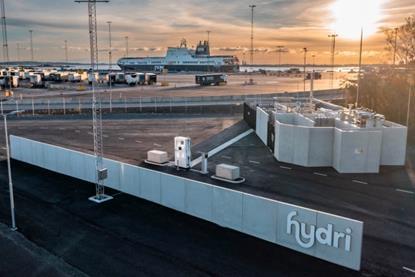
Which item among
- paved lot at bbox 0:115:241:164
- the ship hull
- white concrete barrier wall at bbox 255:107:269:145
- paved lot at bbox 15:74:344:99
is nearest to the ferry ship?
the ship hull

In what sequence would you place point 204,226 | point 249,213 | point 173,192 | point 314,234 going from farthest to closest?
point 173,192
point 204,226
point 249,213
point 314,234

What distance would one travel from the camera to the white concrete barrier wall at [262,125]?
33.6 m

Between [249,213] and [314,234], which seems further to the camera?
[249,213]

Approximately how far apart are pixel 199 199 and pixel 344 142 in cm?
1187

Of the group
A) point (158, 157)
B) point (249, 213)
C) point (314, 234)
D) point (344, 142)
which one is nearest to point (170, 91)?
point (158, 157)

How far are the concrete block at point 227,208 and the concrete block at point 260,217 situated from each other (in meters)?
0.28

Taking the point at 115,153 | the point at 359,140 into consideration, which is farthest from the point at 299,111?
the point at 115,153

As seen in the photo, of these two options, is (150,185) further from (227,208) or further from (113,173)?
(227,208)

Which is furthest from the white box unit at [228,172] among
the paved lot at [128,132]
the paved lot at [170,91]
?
the paved lot at [170,91]

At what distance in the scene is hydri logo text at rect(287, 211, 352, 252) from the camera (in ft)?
44.3

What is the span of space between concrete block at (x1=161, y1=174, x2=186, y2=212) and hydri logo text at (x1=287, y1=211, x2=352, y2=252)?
A: 5.55 metres

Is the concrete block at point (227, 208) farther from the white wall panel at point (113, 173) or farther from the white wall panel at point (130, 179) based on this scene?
the white wall panel at point (113, 173)

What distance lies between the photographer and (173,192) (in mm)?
19016

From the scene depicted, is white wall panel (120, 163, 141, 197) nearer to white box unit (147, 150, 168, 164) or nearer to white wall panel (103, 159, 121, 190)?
white wall panel (103, 159, 121, 190)
